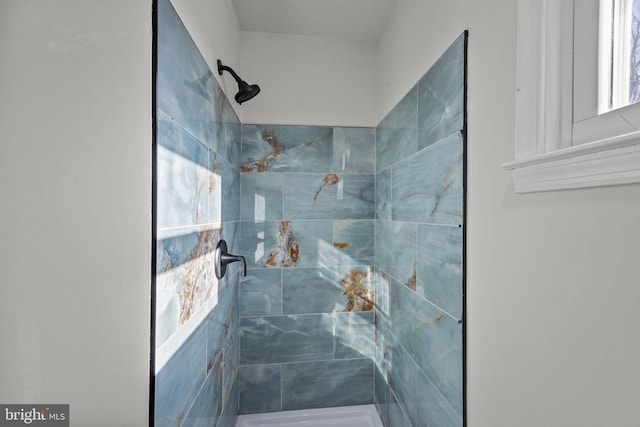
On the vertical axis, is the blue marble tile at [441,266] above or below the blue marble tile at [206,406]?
above

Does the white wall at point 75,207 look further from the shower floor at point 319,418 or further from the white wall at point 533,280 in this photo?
the shower floor at point 319,418

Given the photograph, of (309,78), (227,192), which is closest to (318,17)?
(309,78)

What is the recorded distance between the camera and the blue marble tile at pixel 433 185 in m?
0.99

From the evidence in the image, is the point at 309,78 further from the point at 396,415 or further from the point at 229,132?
the point at 396,415

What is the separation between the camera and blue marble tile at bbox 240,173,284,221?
1.92 m

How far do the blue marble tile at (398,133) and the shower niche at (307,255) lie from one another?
0.4 inches

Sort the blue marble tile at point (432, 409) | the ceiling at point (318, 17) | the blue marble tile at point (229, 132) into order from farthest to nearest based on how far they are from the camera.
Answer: the ceiling at point (318, 17) → the blue marble tile at point (229, 132) → the blue marble tile at point (432, 409)

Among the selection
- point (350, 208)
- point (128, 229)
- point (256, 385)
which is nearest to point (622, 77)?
point (128, 229)

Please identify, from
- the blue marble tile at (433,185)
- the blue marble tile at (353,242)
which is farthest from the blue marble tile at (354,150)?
the blue marble tile at (433,185)

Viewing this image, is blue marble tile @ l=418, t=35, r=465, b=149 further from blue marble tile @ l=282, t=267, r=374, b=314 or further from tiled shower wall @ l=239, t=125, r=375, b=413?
blue marble tile @ l=282, t=267, r=374, b=314

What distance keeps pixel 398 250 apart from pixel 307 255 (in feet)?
2.08

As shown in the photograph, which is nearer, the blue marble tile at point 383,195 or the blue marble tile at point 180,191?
the blue marble tile at point 180,191

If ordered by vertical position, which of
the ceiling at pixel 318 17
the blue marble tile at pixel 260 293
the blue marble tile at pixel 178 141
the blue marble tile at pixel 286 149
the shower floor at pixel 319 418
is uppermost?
the ceiling at pixel 318 17

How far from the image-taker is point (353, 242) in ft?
6.52
